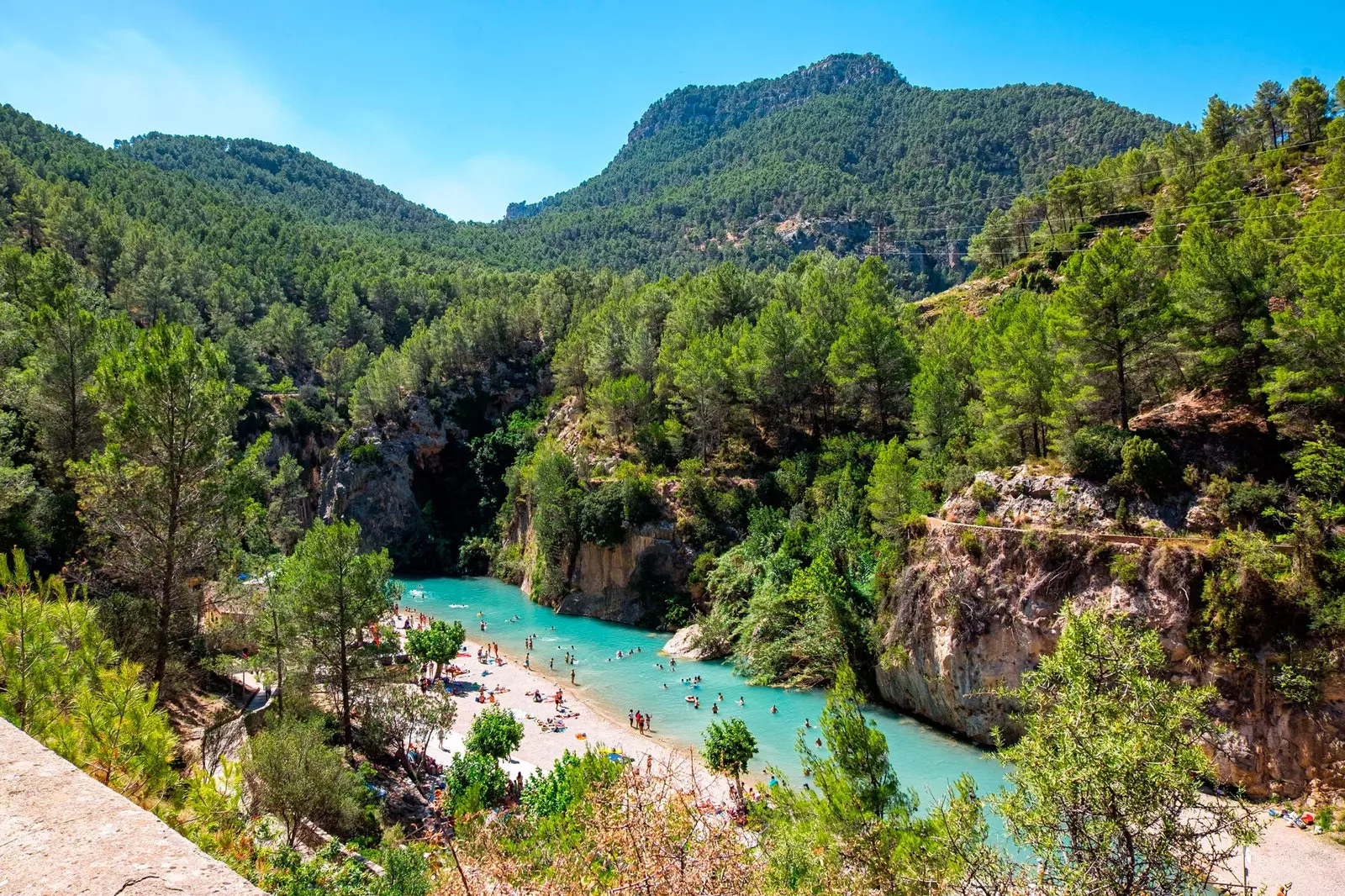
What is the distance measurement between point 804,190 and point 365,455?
424 feet

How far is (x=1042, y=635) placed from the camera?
80.1 ft

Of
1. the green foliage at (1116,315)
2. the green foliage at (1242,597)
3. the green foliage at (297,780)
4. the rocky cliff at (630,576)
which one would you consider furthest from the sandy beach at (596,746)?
the green foliage at (1116,315)

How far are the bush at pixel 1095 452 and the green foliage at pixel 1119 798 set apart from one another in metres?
17.1

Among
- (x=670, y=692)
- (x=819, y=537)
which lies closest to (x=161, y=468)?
(x=670, y=692)

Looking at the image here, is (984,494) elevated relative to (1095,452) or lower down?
lower down

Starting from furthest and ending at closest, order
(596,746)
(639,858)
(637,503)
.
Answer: (637,503), (596,746), (639,858)

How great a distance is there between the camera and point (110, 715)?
9.09 metres

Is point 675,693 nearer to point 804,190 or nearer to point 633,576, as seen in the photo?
point 633,576

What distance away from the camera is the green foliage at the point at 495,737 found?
1018 inches

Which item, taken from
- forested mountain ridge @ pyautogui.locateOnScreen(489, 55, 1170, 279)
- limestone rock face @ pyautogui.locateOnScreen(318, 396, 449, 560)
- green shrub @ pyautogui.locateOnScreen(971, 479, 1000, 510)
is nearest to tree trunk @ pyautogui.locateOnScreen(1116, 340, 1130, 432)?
green shrub @ pyautogui.locateOnScreen(971, 479, 1000, 510)

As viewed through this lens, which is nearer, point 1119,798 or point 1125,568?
point 1119,798

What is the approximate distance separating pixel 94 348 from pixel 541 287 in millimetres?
58031

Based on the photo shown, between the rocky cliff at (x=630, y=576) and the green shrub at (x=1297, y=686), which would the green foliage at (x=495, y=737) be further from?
the green shrub at (x=1297, y=686)

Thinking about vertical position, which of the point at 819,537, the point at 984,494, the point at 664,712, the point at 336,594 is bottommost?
the point at 664,712
